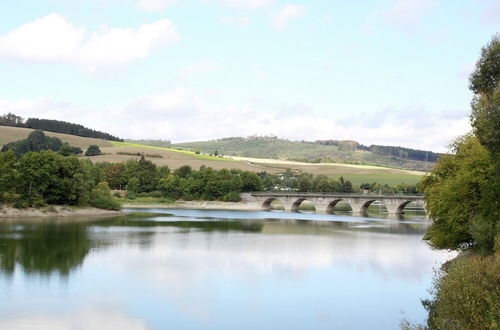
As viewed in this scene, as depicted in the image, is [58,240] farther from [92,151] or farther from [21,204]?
[92,151]

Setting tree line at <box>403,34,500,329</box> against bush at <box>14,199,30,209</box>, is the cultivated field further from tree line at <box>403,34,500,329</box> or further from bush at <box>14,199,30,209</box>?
tree line at <box>403,34,500,329</box>

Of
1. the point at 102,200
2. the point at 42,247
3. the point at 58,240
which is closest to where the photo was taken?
the point at 42,247

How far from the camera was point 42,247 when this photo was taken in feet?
175

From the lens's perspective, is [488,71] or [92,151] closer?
[488,71]

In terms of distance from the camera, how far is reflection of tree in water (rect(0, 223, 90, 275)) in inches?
1717

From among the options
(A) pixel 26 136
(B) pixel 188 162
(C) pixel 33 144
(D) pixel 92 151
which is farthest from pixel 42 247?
(A) pixel 26 136

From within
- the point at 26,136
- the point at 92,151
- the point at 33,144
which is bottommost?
the point at 92,151

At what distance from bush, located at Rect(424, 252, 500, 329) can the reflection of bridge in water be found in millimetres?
97589

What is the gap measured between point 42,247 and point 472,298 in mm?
41152

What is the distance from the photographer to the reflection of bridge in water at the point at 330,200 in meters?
124

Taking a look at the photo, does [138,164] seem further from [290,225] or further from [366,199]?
[290,225]

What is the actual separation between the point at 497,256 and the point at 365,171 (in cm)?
17077

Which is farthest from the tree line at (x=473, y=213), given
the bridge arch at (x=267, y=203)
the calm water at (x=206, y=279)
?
the bridge arch at (x=267, y=203)

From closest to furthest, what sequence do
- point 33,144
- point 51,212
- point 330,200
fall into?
point 51,212, point 330,200, point 33,144
